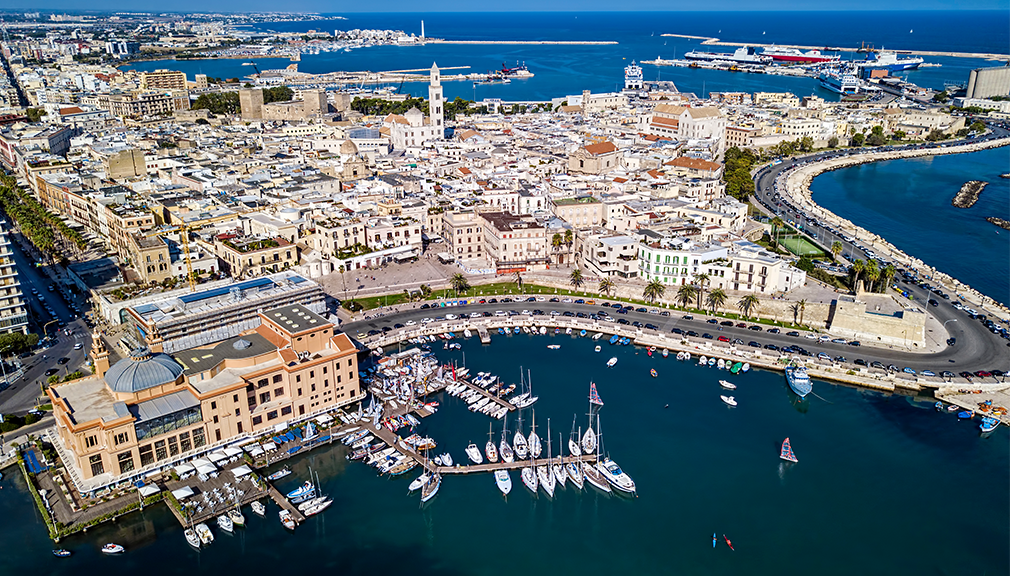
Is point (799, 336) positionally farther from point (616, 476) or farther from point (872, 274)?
point (616, 476)

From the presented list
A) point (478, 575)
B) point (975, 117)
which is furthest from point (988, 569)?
point (975, 117)

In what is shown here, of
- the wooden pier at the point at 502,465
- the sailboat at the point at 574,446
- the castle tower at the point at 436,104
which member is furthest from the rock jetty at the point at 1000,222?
the castle tower at the point at 436,104

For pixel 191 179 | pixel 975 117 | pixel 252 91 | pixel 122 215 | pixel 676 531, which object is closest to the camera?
pixel 676 531

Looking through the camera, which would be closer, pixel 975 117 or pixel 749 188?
pixel 749 188

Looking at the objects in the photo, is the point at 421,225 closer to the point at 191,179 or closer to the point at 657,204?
the point at 657,204

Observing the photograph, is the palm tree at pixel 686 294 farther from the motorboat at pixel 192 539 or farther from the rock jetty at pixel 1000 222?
the rock jetty at pixel 1000 222

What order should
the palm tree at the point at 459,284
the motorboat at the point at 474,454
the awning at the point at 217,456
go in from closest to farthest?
the awning at the point at 217,456 → the motorboat at the point at 474,454 → the palm tree at the point at 459,284

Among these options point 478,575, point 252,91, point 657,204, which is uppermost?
point 252,91

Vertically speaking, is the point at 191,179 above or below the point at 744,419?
above

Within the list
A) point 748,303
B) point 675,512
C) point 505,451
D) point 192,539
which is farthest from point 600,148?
point 192,539
